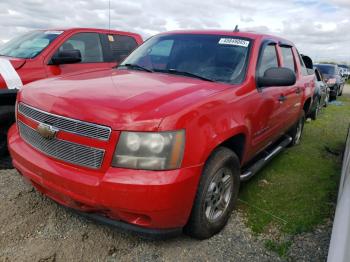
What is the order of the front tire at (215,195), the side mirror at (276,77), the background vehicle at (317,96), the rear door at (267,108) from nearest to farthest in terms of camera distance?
the front tire at (215,195) → the side mirror at (276,77) → the rear door at (267,108) → the background vehicle at (317,96)

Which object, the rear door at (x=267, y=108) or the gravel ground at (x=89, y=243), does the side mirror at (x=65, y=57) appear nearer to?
the gravel ground at (x=89, y=243)

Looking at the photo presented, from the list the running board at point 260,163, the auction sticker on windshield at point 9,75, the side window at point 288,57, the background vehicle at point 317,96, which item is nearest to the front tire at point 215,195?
the running board at point 260,163

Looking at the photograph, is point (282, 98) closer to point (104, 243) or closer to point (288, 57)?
point (288, 57)

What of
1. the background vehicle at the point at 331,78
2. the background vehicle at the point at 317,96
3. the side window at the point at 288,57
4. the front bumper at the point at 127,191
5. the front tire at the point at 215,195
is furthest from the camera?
the background vehicle at the point at 331,78

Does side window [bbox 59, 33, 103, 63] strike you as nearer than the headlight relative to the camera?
No

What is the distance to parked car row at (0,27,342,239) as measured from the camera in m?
2.39

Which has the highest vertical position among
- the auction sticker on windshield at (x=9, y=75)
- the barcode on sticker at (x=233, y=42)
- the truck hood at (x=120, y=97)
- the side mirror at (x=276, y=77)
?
the barcode on sticker at (x=233, y=42)

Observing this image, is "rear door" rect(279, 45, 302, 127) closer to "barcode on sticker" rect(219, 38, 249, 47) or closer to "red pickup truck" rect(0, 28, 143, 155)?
"barcode on sticker" rect(219, 38, 249, 47)

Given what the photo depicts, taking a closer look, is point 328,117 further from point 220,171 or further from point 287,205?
point 220,171

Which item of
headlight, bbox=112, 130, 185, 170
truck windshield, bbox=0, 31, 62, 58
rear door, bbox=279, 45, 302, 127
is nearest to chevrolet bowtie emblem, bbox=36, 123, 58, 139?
headlight, bbox=112, 130, 185, 170

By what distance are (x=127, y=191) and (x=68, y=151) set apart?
22.4 inches

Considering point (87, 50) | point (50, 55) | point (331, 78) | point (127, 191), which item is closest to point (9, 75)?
point (50, 55)

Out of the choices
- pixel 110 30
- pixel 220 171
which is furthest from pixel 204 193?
pixel 110 30

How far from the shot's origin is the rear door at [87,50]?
17.1ft
